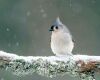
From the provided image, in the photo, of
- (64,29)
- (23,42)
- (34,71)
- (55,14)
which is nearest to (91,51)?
(23,42)

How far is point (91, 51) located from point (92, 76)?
29.7ft

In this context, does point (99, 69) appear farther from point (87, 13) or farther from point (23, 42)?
point (87, 13)

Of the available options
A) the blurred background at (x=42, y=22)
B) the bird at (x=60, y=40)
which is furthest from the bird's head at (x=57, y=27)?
the blurred background at (x=42, y=22)

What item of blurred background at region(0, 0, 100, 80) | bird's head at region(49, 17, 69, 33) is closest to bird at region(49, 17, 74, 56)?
bird's head at region(49, 17, 69, 33)

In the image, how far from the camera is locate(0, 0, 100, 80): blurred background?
1844 centimetres

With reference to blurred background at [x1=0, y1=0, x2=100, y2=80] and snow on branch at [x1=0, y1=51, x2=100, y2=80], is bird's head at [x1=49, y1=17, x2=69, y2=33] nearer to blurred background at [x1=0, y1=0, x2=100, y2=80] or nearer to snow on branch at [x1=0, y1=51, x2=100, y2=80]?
snow on branch at [x1=0, y1=51, x2=100, y2=80]

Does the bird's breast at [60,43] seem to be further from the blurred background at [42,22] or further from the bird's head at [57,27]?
the blurred background at [42,22]

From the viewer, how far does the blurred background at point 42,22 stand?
1844 cm

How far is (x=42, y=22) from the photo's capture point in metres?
20.3

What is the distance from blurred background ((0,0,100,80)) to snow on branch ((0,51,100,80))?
30.6ft

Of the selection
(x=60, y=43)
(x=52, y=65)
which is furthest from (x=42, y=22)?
(x=52, y=65)

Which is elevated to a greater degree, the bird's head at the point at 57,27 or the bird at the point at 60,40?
the bird's head at the point at 57,27

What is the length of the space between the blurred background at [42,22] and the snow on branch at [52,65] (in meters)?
9.32

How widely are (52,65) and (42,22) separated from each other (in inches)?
485
